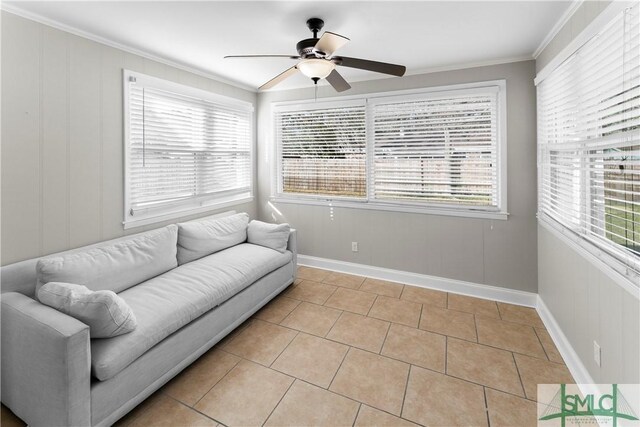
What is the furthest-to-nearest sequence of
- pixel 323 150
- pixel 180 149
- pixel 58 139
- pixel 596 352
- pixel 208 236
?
pixel 323 150, pixel 180 149, pixel 208 236, pixel 58 139, pixel 596 352

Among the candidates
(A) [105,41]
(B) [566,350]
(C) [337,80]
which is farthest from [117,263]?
(B) [566,350]

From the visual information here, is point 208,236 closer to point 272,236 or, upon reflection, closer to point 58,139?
point 272,236

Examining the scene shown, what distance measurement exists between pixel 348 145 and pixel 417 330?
7.98ft

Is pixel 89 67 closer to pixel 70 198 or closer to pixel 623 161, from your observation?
pixel 70 198

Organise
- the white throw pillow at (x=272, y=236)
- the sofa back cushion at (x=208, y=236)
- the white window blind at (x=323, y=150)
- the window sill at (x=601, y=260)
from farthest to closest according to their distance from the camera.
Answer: the white window blind at (x=323, y=150)
the white throw pillow at (x=272, y=236)
the sofa back cushion at (x=208, y=236)
the window sill at (x=601, y=260)

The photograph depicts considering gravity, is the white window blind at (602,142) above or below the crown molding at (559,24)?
below

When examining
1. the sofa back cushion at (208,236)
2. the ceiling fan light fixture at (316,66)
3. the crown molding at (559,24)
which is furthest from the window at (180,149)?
the crown molding at (559,24)

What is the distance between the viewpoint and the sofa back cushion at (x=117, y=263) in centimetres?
209

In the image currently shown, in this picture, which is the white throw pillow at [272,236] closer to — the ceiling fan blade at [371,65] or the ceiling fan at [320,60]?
the ceiling fan at [320,60]

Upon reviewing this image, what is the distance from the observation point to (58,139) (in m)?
2.40

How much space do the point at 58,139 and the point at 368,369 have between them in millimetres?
2953

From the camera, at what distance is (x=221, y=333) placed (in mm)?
2543

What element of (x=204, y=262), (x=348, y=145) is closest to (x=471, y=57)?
(x=348, y=145)

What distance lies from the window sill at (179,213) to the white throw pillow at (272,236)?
639 millimetres
